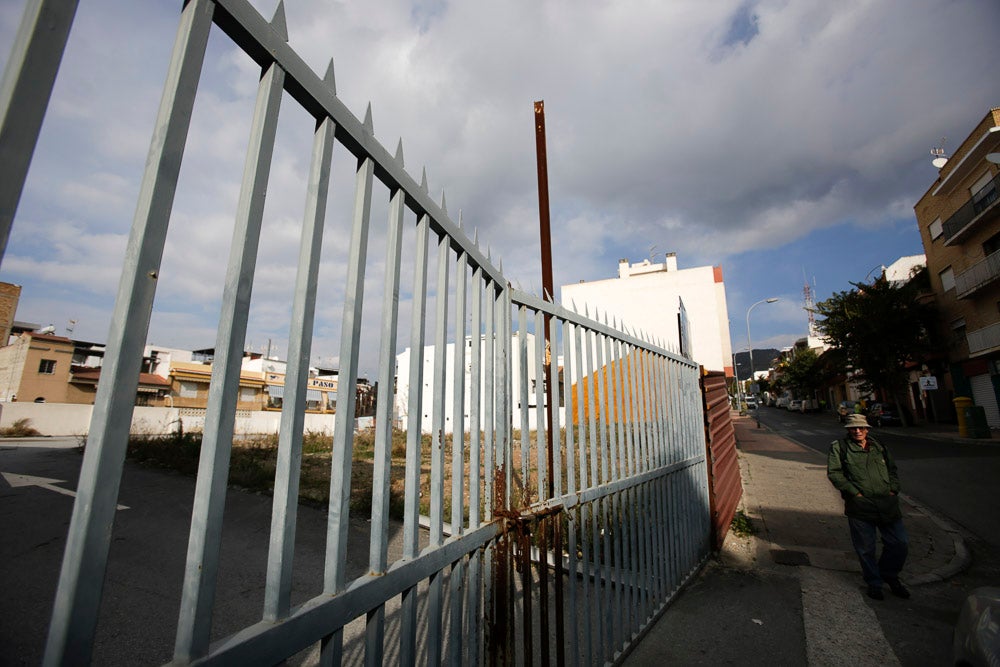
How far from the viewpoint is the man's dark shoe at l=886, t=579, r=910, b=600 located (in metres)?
4.39

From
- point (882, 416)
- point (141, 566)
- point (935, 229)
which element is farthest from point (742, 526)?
point (935, 229)

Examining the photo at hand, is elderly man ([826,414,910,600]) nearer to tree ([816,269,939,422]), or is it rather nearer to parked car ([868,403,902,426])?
tree ([816,269,939,422])

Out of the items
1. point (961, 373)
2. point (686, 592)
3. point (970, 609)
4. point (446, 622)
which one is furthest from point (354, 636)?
point (961, 373)

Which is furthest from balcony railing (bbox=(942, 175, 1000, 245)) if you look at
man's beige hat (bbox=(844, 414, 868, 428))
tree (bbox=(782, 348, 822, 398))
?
man's beige hat (bbox=(844, 414, 868, 428))

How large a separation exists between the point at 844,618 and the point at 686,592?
1.31 metres

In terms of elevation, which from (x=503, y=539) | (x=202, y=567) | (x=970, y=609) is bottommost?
(x=970, y=609)

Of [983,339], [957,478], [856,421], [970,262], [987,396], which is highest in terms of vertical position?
[970,262]

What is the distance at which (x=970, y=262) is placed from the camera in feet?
70.6

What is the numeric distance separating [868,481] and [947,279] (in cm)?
2755

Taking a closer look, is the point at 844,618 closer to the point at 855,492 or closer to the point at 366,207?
the point at 855,492

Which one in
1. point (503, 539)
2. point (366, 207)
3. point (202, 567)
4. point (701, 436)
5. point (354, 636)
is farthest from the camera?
point (701, 436)

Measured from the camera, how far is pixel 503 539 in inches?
80.7

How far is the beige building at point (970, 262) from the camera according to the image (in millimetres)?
19375

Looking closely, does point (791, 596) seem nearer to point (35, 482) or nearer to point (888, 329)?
point (35, 482)
